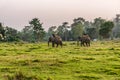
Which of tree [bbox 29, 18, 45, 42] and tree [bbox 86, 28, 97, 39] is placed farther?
tree [bbox 86, 28, 97, 39]

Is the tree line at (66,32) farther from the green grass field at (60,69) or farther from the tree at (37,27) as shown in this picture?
the green grass field at (60,69)

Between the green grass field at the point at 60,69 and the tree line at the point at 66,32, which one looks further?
the tree line at the point at 66,32

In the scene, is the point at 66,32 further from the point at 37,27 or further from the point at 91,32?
the point at 37,27

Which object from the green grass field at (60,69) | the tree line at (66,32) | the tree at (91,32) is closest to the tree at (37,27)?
the tree line at (66,32)

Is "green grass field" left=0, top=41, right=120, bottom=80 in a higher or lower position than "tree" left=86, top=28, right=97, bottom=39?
lower

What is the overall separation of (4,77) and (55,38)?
27745 millimetres

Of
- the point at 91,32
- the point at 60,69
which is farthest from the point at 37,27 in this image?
the point at 60,69

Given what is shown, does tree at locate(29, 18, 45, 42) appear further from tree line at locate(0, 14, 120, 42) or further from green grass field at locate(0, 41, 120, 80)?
green grass field at locate(0, 41, 120, 80)

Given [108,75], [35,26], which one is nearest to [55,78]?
[108,75]

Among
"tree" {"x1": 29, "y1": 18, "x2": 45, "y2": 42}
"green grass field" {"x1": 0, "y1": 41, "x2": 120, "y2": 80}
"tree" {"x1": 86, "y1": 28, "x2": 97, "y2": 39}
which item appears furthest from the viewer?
"tree" {"x1": 86, "y1": 28, "x2": 97, "y2": 39}

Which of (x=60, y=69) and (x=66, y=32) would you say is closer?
(x=60, y=69)

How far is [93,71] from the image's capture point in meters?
22.2

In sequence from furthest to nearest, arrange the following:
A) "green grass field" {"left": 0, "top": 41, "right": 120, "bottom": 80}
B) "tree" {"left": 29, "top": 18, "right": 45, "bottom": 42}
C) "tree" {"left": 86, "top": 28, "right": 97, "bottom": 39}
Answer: "tree" {"left": 86, "top": 28, "right": 97, "bottom": 39}
"tree" {"left": 29, "top": 18, "right": 45, "bottom": 42}
"green grass field" {"left": 0, "top": 41, "right": 120, "bottom": 80}

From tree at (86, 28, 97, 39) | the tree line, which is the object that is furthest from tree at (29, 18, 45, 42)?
tree at (86, 28, 97, 39)
